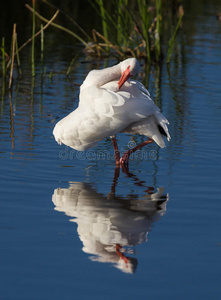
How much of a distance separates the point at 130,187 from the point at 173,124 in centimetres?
351

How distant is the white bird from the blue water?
426mm

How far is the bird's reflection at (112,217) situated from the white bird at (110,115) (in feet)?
2.21

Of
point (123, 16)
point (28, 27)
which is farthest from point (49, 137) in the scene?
point (28, 27)

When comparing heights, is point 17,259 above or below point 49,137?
above

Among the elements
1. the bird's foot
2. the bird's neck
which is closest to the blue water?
the bird's foot

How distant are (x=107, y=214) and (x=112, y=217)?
0.11 metres

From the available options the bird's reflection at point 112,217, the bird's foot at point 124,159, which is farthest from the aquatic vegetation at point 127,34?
the bird's reflection at point 112,217

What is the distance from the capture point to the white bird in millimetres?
7551

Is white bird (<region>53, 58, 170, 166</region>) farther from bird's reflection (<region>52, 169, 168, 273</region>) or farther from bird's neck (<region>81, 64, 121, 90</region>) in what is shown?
bird's reflection (<region>52, 169, 168, 273</region>)

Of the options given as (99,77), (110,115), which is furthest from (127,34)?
(110,115)

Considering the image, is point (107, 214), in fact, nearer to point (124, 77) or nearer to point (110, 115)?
point (110, 115)

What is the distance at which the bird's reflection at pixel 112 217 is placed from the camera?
5252mm

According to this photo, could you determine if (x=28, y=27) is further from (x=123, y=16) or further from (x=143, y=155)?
(x=143, y=155)

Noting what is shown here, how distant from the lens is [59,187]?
23.5ft
